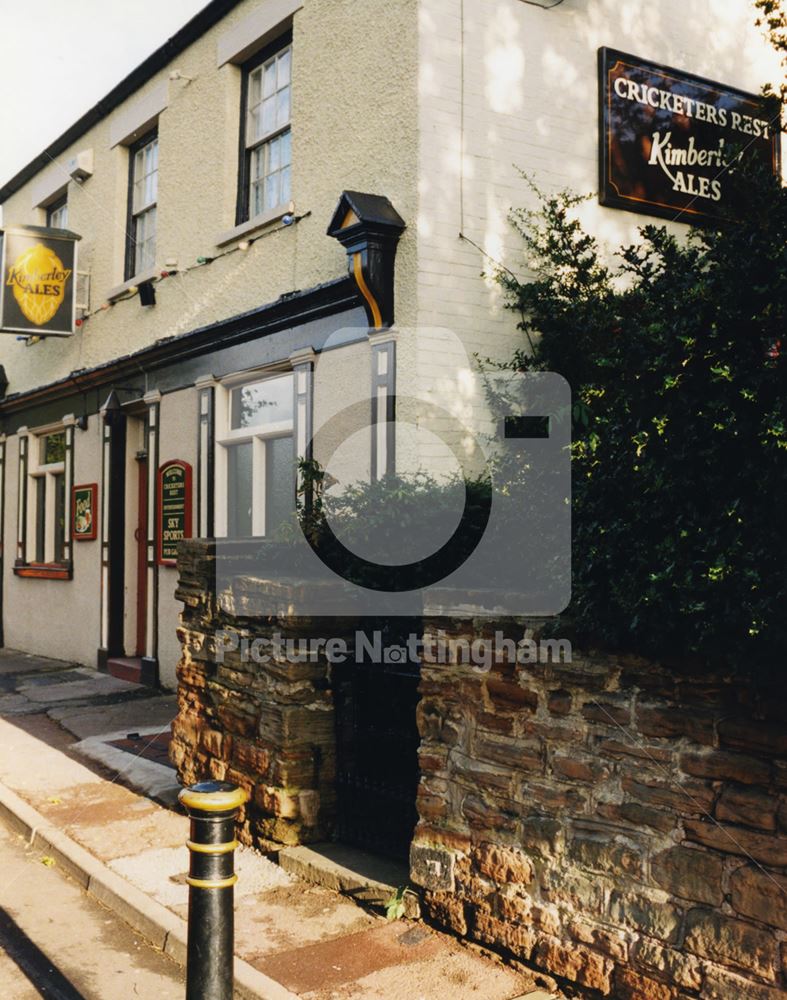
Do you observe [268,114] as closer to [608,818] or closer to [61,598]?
[61,598]

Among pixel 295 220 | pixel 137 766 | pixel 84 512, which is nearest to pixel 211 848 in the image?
pixel 137 766

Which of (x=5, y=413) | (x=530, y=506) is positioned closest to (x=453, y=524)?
(x=530, y=506)

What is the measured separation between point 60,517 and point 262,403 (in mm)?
6063

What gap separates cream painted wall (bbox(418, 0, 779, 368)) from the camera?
26.0 ft

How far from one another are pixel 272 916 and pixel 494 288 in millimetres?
5164

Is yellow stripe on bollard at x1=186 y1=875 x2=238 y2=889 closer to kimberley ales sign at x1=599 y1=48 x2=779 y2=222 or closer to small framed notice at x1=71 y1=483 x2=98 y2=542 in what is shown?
kimberley ales sign at x1=599 y1=48 x2=779 y2=222

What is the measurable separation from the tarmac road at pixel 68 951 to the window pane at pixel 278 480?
4406 millimetres

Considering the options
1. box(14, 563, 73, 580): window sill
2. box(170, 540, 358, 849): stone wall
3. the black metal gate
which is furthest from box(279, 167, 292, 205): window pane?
box(14, 563, 73, 580): window sill

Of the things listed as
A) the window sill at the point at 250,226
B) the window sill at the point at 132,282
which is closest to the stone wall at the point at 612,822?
the window sill at the point at 250,226

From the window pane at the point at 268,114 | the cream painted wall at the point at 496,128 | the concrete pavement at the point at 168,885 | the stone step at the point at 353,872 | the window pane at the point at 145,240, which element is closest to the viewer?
the concrete pavement at the point at 168,885

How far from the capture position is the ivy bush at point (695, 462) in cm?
321

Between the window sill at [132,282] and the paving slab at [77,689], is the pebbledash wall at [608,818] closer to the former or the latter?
the paving slab at [77,689]

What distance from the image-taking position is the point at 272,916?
16.5 feet

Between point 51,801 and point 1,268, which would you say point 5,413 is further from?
point 51,801
